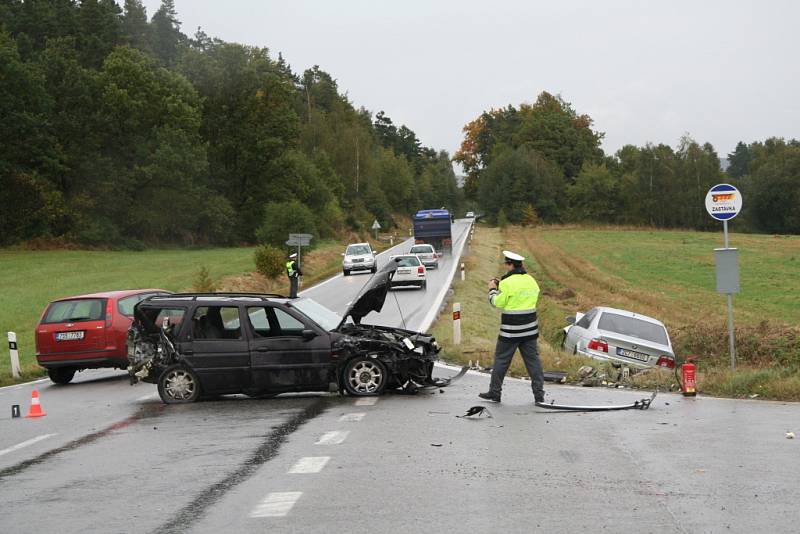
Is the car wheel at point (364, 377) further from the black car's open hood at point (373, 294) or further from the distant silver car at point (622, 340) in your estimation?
the distant silver car at point (622, 340)

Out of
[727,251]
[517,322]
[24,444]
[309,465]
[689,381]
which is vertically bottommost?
[689,381]

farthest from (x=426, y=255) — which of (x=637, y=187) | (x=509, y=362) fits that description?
(x=637, y=187)

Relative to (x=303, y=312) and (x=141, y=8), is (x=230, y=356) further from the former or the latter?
(x=141, y=8)

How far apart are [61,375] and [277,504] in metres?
11.7

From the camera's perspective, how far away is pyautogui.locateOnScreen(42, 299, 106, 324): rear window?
55.1 ft

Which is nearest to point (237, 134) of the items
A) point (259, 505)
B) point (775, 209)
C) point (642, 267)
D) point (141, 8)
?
point (141, 8)

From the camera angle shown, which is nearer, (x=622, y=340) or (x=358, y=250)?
(x=622, y=340)

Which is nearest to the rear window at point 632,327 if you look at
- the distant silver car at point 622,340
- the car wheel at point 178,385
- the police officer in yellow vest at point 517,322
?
the distant silver car at point 622,340

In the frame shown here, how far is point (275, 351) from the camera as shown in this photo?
12.7 metres

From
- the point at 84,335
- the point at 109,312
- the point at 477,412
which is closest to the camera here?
the point at 477,412

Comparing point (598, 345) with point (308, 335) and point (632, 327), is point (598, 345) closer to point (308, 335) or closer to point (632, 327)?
point (632, 327)

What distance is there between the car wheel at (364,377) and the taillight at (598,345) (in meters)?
6.40

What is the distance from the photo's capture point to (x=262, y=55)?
8800 centimetres

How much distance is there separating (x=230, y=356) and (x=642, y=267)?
4460cm
